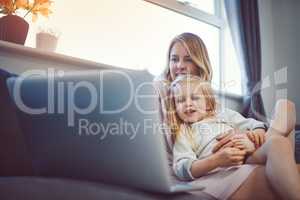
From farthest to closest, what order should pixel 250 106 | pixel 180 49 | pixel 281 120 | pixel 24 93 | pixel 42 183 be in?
1. pixel 250 106
2. pixel 180 49
3. pixel 281 120
4. pixel 24 93
5. pixel 42 183

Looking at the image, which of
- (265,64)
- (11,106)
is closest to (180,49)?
(11,106)

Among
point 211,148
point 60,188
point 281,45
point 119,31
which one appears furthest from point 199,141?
point 281,45

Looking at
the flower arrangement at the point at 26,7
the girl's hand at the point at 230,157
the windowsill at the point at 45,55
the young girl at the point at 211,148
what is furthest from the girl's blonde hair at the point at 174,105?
the flower arrangement at the point at 26,7

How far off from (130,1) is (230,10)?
78 cm

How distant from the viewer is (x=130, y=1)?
1.71m

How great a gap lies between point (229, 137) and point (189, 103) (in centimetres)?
16

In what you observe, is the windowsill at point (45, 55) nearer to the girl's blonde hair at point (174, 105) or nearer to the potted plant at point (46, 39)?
the potted plant at point (46, 39)

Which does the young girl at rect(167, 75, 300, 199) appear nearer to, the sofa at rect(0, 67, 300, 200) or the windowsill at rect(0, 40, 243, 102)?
the sofa at rect(0, 67, 300, 200)

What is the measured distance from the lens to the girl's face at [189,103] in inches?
43.0

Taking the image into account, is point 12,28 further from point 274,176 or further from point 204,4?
point 204,4

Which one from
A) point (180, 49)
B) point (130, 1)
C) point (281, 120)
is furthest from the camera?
point (130, 1)

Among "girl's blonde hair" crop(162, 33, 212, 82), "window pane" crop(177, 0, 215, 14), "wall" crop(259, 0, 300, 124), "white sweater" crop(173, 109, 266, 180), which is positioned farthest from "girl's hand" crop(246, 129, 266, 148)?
"wall" crop(259, 0, 300, 124)

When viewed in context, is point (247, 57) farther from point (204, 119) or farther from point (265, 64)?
point (204, 119)

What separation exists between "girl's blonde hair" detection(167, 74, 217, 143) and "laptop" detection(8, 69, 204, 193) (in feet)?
1.45
